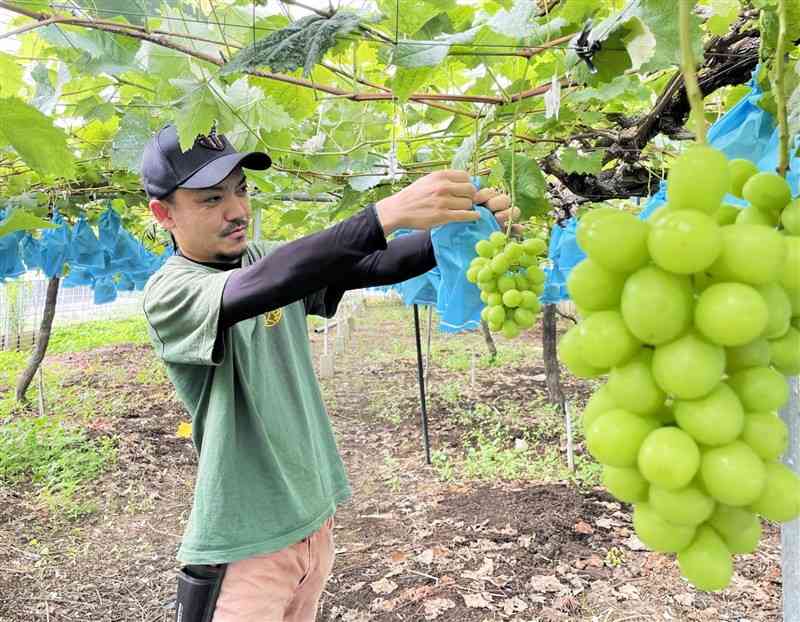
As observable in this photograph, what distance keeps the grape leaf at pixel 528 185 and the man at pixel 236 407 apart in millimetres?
121

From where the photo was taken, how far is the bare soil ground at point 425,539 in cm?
337

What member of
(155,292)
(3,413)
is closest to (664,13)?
(155,292)

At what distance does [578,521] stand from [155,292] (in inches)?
138

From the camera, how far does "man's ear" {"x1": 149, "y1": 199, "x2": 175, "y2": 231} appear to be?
2059 millimetres

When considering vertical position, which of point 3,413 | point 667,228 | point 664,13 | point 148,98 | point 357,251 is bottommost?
point 3,413

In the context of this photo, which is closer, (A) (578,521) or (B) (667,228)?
(B) (667,228)

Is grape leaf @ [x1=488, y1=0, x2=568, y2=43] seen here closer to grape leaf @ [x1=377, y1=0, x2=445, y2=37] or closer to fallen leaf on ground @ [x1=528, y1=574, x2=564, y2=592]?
grape leaf @ [x1=377, y1=0, x2=445, y2=37]

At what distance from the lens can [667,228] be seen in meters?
0.49

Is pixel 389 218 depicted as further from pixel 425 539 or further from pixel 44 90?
pixel 425 539

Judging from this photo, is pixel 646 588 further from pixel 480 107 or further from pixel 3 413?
pixel 3 413

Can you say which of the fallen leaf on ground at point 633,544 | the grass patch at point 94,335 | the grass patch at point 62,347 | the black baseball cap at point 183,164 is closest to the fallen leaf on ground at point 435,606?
the fallen leaf on ground at point 633,544

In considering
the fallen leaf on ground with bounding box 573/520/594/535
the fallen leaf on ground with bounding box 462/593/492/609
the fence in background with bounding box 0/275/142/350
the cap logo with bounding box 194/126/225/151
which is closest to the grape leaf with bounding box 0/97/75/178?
the cap logo with bounding box 194/126/225/151

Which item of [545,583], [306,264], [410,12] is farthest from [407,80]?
[545,583]

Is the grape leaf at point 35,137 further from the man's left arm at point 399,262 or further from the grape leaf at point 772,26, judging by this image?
the grape leaf at point 772,26
